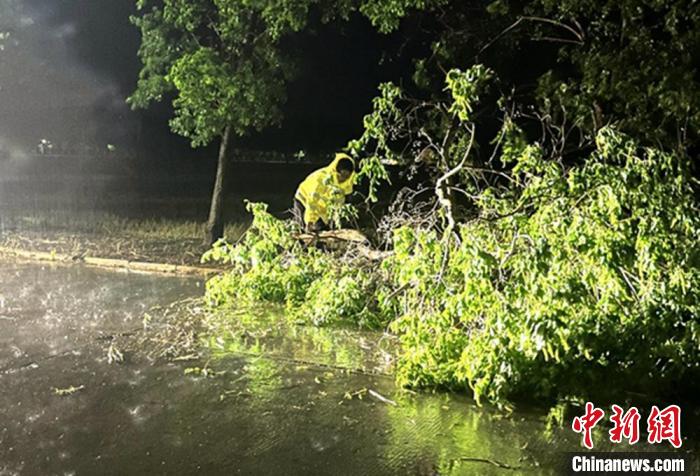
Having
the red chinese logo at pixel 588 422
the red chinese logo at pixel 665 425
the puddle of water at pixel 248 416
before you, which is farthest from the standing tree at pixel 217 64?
the red chinese logo at pixel 665 425

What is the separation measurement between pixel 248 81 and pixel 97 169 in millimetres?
14391

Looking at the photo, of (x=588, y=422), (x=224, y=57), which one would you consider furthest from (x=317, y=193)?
(x=588, y=422)

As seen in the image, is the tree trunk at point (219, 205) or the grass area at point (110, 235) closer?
the grass area at point (110, 235)

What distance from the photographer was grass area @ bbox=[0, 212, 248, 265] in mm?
12258

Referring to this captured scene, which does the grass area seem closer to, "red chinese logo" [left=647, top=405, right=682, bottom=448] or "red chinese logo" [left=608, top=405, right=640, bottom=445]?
"red chinese logo" [left=608, top=405, right=640, bottom=445]

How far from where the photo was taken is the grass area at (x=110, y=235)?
12258mm

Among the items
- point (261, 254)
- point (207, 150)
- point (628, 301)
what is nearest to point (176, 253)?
point (261, 254)

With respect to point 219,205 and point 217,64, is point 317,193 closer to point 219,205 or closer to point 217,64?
point 217,64

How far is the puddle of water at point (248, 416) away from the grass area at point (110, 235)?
5.04 meters

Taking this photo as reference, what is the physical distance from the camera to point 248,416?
16.7ft

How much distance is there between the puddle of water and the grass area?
5.04 m

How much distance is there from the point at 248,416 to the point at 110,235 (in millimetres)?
10091

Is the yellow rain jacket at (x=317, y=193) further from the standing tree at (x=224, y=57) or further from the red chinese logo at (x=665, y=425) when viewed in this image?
the red chinese logo at (x=665, y=425)

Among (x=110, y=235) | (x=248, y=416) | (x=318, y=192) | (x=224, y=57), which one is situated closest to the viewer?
(x=248, y=416)
